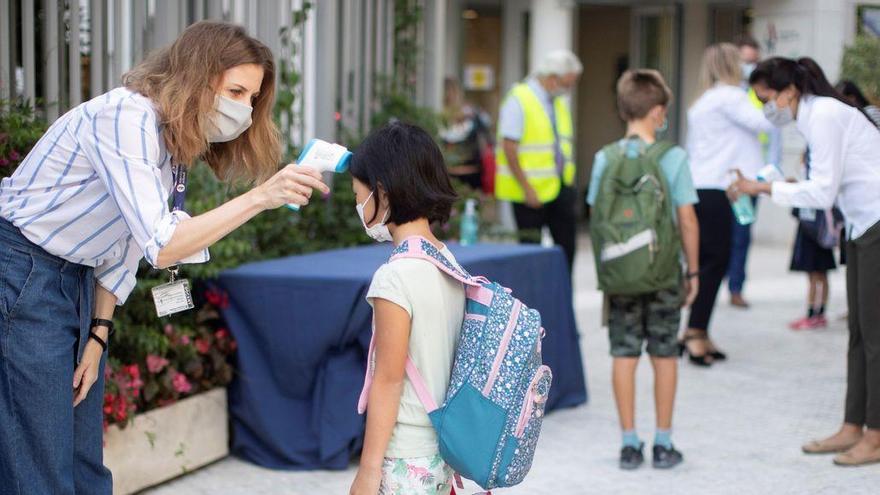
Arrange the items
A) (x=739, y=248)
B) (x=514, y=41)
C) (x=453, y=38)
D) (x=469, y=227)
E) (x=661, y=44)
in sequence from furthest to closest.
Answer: (x=453, y=38) < (x=661, y=44) < (x=514, y=41) < (x=739, y=248) < (x=469, y=227)

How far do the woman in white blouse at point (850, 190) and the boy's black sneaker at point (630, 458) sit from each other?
34.3 inches

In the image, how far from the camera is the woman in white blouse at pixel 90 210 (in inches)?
109

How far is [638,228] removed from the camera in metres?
5.14

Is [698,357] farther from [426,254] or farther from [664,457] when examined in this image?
[426,254]

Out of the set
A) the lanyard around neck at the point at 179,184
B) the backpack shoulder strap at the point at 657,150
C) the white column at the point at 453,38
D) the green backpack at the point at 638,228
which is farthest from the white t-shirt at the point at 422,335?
the white column at the point at 453,38

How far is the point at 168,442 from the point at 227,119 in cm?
227

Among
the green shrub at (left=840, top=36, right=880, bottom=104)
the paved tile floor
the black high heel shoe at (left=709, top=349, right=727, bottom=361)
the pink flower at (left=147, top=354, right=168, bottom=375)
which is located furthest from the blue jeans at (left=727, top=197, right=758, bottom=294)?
the pink flower at (left=147, top=354, right=168, bottom=375)

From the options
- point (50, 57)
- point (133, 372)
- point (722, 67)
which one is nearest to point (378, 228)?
point (133, 372)

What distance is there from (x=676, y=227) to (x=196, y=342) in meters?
2.11

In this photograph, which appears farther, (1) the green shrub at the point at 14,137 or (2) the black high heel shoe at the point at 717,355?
(2) the black high heel shoe at the point at 717,355

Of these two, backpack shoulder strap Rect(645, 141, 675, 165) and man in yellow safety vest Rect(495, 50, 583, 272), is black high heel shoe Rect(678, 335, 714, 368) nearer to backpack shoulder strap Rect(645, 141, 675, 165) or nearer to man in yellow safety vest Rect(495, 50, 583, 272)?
man in yellow safety vest Rect(495, 50, 583, 272)

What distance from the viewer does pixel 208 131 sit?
3100 millimetres

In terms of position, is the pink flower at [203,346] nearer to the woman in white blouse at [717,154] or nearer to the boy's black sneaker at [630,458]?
the boy's black sneaker at [630,458]

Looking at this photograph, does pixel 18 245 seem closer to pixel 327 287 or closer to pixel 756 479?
pixel 327 287
